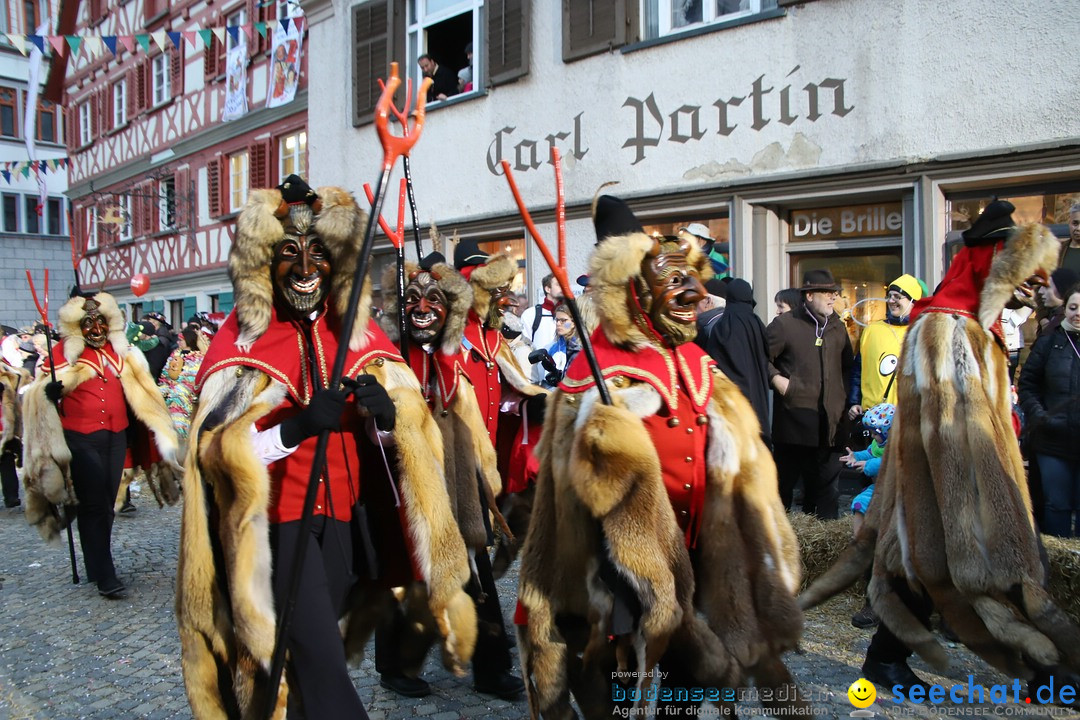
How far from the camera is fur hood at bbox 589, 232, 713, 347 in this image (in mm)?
3371

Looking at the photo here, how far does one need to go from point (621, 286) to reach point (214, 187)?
19659 millimetres

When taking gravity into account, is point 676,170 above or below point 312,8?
below

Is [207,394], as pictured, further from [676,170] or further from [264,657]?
[676,170]

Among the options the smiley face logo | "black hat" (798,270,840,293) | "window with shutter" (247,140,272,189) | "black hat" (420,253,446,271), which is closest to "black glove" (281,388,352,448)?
"black hat" (420,253,446,271)

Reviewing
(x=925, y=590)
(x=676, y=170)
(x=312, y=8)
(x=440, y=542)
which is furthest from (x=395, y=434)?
(x=312, y=8)

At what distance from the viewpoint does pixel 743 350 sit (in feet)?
21.3

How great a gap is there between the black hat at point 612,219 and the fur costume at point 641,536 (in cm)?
14

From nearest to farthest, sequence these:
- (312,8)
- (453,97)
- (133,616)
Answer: (133,616) → (453,97) → (312,8)

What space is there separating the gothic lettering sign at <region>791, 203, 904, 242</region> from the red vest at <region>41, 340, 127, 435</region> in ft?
22.9

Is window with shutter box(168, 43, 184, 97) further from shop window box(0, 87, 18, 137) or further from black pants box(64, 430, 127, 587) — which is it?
black pants box(64, 430, 127, 587)

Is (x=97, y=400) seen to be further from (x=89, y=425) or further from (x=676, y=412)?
(x=676, y=412)

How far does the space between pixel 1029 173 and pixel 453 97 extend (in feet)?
25.2

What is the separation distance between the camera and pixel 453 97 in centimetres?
1324

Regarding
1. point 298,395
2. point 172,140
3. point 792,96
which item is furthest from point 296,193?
point 172,140
